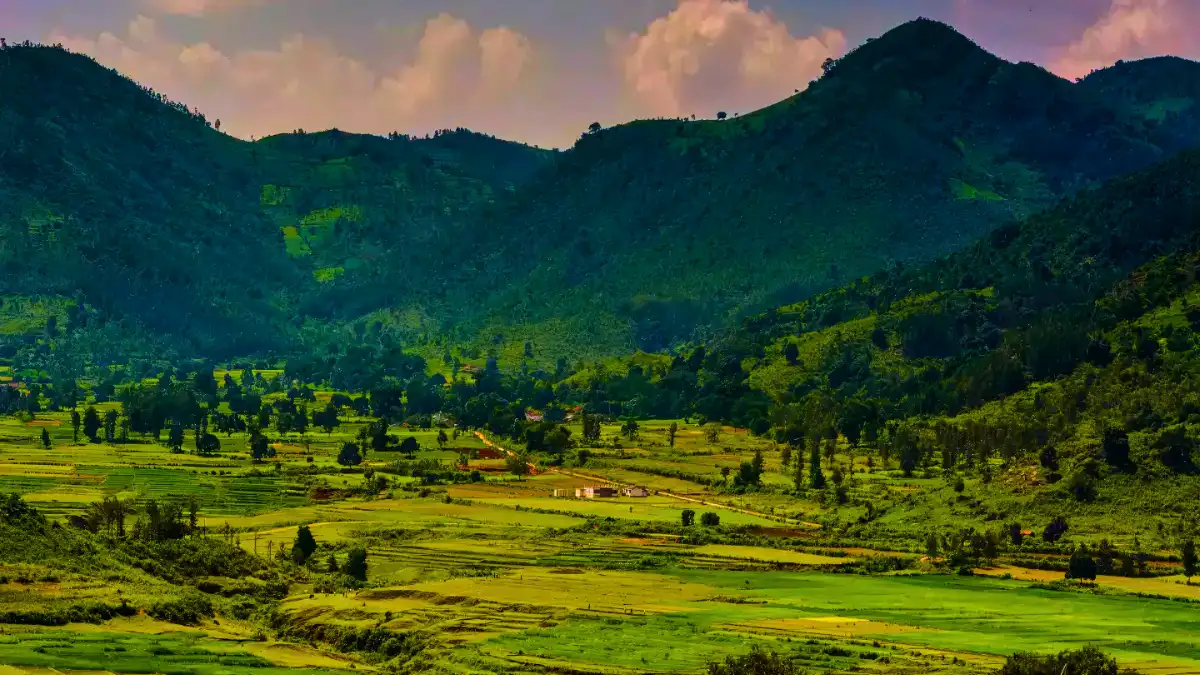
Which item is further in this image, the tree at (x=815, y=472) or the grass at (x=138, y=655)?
the tree at (x=815, y=472)

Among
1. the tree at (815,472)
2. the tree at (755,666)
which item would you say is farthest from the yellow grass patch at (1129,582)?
the tree at (815,472)

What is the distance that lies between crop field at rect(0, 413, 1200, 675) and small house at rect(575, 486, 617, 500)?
3547 mm

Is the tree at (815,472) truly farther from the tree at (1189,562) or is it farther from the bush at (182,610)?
the bush at (182,610)

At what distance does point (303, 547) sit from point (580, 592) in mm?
28220

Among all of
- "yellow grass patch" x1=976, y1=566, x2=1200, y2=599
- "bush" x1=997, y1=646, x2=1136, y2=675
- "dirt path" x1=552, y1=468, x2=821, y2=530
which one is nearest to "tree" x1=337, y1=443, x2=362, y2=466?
"dirt path" x1=552, y1=468, x2=821, y2=530

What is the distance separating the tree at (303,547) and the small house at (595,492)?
1859 inches

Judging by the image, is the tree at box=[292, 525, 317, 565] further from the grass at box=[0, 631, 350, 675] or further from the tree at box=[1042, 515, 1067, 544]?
the tree at box=[1042, 515, 1067, 544]

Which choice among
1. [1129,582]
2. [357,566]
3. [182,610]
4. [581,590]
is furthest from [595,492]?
[182,610]

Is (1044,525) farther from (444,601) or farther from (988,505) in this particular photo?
(444,601)

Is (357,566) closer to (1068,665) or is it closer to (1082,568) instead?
(1082,568)

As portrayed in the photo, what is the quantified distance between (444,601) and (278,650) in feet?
56.5

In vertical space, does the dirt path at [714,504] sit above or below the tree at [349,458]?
below

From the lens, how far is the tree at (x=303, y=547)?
126m

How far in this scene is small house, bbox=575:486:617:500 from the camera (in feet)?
562
